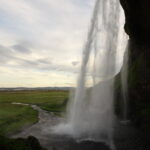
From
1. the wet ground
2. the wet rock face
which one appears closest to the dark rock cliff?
the wet rock face

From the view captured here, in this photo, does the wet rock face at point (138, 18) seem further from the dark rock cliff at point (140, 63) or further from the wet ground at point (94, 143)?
the wet ground at point (94, 143)

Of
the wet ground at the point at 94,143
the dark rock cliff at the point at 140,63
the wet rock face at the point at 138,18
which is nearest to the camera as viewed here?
the wet ground at the point at 94,143

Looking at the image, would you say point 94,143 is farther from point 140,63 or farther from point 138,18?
point 138,18

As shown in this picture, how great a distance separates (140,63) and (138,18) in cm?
607

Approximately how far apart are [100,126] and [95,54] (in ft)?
32.9

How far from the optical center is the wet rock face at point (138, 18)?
84.3ft

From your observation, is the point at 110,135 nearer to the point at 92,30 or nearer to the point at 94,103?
the point at 94,103

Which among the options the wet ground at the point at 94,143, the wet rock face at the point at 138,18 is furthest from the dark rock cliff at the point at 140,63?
the wet ground at the point at 94,143

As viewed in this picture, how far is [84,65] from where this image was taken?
3234 centimetres

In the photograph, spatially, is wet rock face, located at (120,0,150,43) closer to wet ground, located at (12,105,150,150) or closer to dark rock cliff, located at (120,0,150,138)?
dark rock cliff, located at (120,0,150,138)

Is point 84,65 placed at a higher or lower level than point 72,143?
higher

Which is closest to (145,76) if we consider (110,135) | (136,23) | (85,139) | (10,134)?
(136,23)

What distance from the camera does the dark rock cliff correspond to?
26031 mm

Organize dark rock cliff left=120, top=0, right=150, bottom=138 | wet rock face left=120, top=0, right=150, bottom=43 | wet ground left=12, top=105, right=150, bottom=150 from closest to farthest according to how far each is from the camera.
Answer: wet ground left=12, top=105, right=150, bottom=150 → wet rock face left=120, top=0, right=150, bottom=43 → dark rock cliff left=120, top=0, right=150, bottom=138
